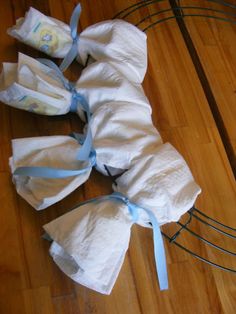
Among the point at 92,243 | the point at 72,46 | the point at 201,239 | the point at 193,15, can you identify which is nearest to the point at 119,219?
the point at 92,243

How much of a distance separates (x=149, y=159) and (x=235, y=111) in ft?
1.11

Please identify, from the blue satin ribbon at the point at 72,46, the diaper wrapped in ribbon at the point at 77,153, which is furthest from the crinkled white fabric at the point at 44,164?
the blue satin ribbon at the point at 72,46

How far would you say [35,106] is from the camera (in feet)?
1.83

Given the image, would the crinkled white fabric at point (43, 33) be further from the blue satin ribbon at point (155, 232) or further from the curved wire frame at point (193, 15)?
the blue satin ribbon at point (155, 232)

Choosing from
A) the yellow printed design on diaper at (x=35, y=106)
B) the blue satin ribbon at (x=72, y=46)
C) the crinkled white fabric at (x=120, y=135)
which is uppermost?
the blue satin ribbon at (x=72, y=46)

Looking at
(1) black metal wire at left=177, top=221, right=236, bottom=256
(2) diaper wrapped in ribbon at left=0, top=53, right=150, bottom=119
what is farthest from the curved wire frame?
(2) diaper wrapped in ribbon at left=0, top=53, right=150, bottom=119

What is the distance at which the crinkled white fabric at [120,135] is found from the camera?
20.2 inches

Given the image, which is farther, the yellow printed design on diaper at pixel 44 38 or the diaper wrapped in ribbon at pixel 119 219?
the yellow printed design on diaper at pixel 44 38

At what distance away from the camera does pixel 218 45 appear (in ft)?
2.72

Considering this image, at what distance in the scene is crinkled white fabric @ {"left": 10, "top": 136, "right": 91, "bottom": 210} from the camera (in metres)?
0.50

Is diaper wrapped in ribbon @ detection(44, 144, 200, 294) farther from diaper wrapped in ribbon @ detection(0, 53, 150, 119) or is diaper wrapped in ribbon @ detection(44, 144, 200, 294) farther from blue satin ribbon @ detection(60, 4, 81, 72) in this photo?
blue satin ribbon @ detection(60, 4, 81, 72)

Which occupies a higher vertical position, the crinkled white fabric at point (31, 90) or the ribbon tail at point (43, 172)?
the crinkled white fabric at point (31, 90)

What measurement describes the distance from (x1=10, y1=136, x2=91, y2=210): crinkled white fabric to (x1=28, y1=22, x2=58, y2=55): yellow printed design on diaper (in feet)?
0.64

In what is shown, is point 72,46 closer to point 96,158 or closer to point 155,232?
point 96,158
